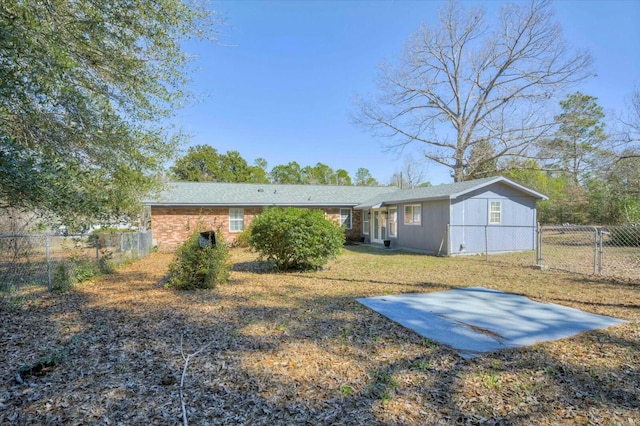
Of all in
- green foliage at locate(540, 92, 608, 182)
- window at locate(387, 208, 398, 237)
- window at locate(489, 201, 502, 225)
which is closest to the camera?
window at locate(489, 201, 502, 225)

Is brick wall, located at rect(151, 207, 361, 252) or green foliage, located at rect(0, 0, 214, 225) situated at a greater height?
green foliage, located at rect(0, 0, 214, 225)

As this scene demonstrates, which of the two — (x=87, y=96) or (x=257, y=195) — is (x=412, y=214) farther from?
(x=87, y=96)

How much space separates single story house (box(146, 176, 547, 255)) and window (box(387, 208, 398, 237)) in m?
0.03

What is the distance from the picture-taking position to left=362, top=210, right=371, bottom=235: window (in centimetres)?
1933

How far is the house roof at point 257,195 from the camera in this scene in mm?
16234

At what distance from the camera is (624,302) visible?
19.7 ft

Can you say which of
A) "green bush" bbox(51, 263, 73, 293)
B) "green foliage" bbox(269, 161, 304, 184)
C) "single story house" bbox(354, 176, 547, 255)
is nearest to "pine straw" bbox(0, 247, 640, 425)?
"green bush" bbox(51, 263, 73, 293)

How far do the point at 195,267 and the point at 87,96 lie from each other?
3.79 m

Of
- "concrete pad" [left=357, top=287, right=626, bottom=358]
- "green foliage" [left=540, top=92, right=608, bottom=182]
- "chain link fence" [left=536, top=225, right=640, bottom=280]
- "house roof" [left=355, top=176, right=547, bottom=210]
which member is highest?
"green foliage" [left=540, top=92, right=608, bottom=182]

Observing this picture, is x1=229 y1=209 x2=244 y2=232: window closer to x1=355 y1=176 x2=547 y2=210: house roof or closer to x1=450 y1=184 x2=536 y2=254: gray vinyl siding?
x1=355 y1=176 x2=547 y2=210: house roof

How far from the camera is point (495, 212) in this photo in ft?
46.9

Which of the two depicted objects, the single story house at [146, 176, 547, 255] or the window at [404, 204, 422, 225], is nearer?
the single story house at [146, 176, 547, 255]

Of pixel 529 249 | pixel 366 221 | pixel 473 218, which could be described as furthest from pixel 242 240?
pixel 529 249

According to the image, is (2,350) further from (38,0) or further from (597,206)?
(597,206)
